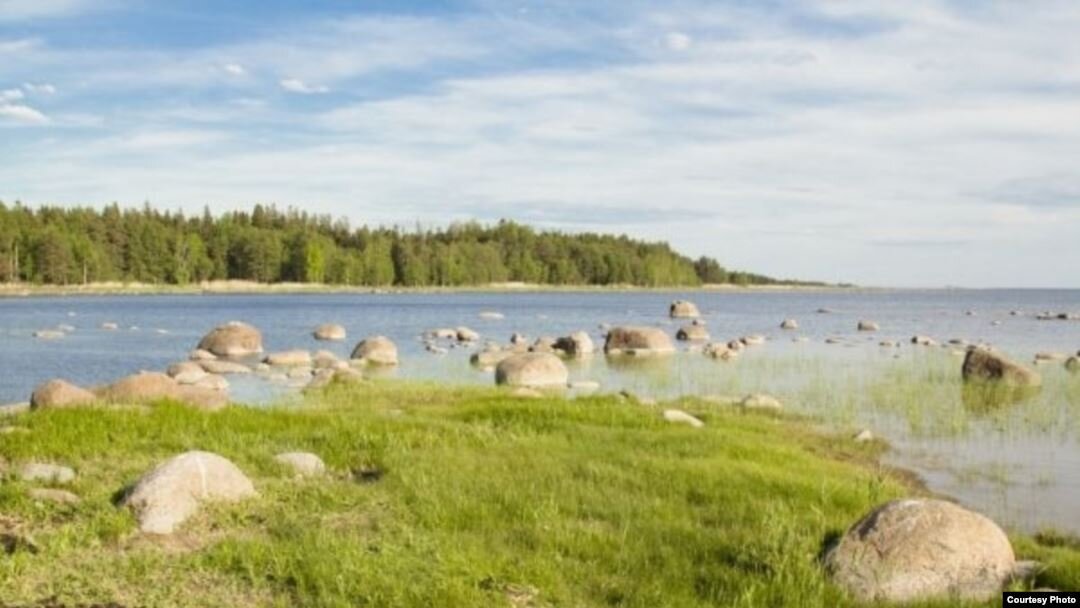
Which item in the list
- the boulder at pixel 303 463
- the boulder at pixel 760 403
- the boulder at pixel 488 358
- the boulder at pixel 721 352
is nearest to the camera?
the boulder at pixel 303 463

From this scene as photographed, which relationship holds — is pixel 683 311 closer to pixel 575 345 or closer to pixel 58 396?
pixel 575 345

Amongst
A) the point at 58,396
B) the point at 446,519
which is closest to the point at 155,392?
the point at 58,396

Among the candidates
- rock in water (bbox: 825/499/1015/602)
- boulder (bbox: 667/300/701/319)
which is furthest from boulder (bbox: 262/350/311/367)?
boulder (bbox: 667/300/701/319)

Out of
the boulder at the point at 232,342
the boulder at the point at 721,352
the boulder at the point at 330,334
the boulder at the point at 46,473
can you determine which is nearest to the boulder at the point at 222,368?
the boulder at the point at 232,342

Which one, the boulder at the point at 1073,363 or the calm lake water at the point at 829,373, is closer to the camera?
the calm lake water at the point at 829,373

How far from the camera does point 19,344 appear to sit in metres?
52.7

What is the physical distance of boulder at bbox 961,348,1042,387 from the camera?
3397 cm

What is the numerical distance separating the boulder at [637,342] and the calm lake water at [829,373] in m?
2.66

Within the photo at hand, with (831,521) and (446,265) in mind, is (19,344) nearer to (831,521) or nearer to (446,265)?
(831,521)

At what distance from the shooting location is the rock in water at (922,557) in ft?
28.7

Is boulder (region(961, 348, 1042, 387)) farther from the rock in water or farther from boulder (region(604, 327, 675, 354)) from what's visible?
the rock in water

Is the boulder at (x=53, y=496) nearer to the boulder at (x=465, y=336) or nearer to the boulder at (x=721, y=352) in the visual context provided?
the boulder at (x=721, y=352)

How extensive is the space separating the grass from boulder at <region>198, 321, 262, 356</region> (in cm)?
3202

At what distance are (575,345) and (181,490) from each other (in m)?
40.6
